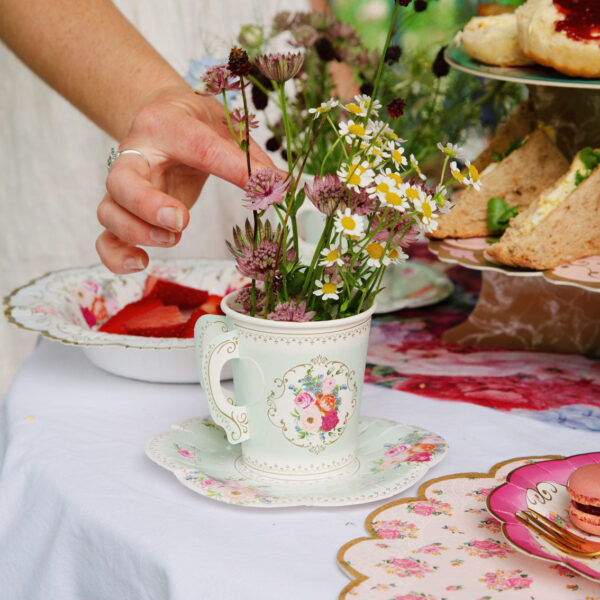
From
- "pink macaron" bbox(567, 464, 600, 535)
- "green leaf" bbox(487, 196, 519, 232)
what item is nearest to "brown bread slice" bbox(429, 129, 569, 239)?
"green leaf" bbox(487, 196, 519, 232)

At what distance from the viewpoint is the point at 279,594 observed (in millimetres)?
600

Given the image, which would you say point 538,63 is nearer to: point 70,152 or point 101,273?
point 101,273

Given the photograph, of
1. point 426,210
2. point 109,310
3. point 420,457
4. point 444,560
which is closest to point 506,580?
point 444,560

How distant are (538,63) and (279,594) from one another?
0.76 m

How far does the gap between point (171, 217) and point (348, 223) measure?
0.24 meters

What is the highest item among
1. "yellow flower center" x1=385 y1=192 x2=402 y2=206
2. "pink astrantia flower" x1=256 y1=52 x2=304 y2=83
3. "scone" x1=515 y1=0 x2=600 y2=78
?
"scone" x1=515 y1=0 x2=600 y2=78

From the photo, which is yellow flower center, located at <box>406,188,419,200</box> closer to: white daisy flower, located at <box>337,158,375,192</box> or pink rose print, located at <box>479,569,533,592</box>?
white daisy flower, located at <box>337,158,375,192</box>

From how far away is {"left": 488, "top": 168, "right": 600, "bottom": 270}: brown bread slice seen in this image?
971 mm

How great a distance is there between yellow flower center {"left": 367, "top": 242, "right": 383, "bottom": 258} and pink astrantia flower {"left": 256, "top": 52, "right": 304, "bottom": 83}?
0.49 feet

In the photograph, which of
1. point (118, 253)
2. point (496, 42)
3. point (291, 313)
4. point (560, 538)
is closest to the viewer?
point (560, 538)

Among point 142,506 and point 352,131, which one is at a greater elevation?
point 352,131

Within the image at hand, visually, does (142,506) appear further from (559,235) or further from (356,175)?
(559,235)

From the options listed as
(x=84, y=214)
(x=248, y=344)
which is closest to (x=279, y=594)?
(x=248, y=344)

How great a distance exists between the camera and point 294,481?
2.44ft
